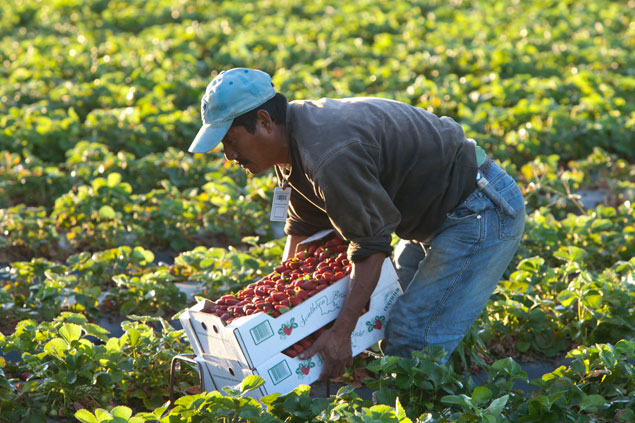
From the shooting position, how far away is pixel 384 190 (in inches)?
121

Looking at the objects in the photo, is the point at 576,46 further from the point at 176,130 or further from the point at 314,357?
the point at 314,357

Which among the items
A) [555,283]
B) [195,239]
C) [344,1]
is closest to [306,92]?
[195,239]

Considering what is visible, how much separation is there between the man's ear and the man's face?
1cm

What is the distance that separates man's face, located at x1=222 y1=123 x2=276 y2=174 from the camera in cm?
308

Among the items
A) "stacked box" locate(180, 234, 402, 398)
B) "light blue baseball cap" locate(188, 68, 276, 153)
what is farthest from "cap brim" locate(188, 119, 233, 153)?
"stacked box" locate(180, 234, 402, 398)

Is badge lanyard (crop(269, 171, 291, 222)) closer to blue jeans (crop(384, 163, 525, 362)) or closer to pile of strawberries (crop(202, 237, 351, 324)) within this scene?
pile of strawberries (crop(202, 237, 351, 324))

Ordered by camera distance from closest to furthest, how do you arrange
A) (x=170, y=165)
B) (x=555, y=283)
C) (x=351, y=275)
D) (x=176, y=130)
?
(x=351, y=275) → (x=555, y=283) → (x=170, y=165) → (x=176, y=130)

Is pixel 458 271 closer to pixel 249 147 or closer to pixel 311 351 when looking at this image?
pixel 311 351

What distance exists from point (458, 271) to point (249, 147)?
0.98 m

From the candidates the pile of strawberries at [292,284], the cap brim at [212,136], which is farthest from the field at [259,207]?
the cap brim at [212,136]

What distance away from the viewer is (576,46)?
36.6 ft

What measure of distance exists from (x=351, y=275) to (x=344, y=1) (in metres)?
12.9

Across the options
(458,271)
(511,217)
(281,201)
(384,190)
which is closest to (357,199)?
(384,190)

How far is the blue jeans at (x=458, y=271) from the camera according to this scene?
11.1ft
